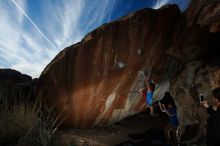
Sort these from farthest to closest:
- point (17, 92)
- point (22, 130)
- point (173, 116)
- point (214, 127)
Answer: point (17, 92) → point (173, 116) → point (22, 130) → point (214, 127)

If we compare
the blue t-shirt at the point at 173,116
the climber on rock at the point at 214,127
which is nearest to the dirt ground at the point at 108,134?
the blue t-shirt at the point at 173,116

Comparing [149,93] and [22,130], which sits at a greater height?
[149,93]

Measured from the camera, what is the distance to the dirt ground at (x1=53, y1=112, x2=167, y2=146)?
4812mm

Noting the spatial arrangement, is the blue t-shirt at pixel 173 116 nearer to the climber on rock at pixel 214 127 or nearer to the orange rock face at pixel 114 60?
the orange rock face at pixel 114 60

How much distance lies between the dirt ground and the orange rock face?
0.40m

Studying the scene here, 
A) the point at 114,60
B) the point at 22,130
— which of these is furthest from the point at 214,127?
the point at 22,130

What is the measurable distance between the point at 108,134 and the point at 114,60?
7.03 ft

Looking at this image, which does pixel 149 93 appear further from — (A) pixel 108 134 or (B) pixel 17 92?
(B) pixel 17 92

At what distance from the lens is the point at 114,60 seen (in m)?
5.30

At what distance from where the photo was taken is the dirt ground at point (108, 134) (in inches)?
189

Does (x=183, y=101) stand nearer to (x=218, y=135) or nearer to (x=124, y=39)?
(x=124, y=39)

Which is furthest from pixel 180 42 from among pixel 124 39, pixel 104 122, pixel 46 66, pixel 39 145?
pixel 39 145

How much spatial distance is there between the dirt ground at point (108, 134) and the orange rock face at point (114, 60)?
0.40 meters

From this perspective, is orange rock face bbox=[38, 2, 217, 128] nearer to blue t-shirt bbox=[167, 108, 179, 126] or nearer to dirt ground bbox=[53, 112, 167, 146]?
dirt ground bbox=[53, 112, 167, 146]
